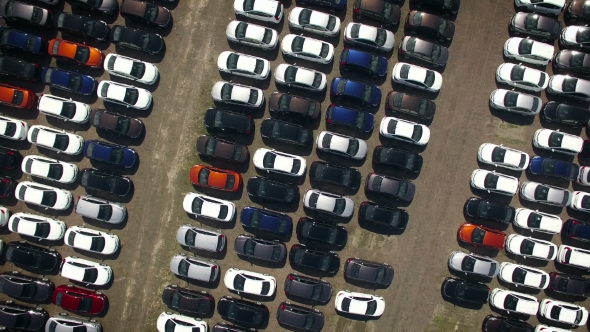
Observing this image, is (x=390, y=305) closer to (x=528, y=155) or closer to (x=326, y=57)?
(x=528, y=155)

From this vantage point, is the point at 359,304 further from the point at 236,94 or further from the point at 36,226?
the point at 36,226

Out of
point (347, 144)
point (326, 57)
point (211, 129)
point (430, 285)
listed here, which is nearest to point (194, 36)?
point (211, 129)

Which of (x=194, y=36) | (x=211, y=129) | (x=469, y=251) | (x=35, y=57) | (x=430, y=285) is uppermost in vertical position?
(x=194, y=36)

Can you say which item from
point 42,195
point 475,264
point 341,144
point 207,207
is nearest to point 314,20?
point 341,144

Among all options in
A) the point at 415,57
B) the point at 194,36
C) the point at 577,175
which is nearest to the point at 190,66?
the point at 194,36

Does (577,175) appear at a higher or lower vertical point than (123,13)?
lower

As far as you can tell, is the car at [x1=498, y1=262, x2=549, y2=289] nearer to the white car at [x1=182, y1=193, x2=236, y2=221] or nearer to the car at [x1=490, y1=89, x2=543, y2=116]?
the car at [x1=490, y1=89, x2=543, y2=116]

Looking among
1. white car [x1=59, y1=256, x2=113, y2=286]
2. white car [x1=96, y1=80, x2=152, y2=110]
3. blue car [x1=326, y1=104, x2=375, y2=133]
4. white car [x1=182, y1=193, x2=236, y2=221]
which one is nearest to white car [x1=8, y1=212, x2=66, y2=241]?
white car [x1=59, y1=256, x2=113, y2=286]
